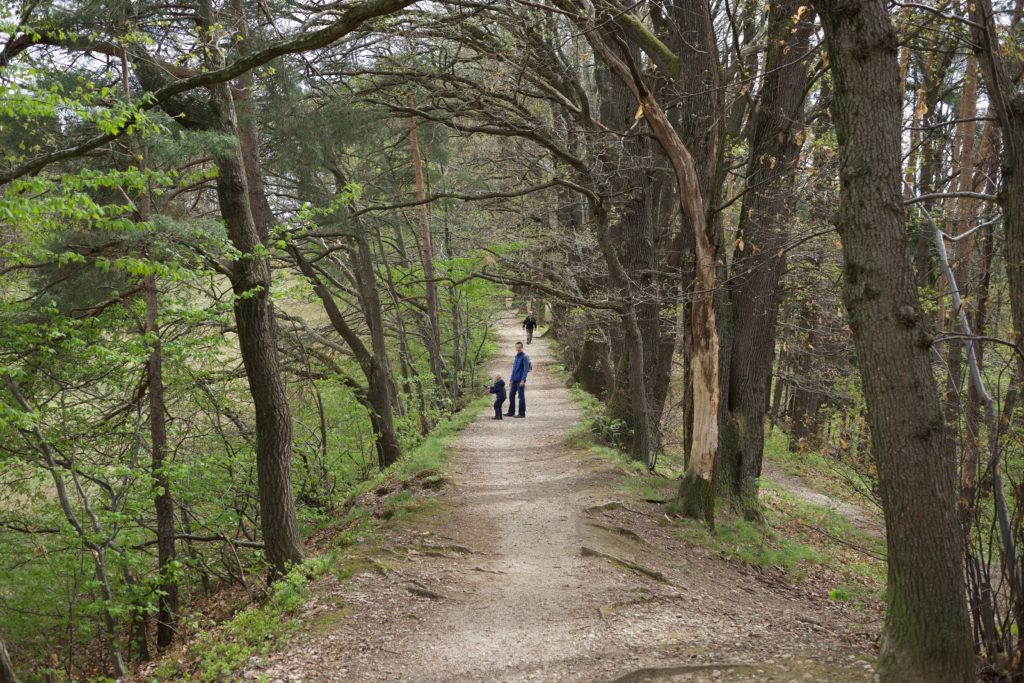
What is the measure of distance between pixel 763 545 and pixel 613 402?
458 cm

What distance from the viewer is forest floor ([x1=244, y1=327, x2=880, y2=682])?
220 inches

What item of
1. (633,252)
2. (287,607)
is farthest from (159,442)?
(633,252)

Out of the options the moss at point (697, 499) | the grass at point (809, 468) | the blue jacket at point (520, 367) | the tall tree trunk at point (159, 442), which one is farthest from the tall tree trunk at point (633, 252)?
the grass at point (809, 468)

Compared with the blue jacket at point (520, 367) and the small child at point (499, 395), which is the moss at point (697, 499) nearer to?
the blue jacket at point (520, 367)

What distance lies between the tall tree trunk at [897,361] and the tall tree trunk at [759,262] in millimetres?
4446

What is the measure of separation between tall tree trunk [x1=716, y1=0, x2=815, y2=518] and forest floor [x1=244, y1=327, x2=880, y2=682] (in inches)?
59.9

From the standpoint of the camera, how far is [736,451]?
10.2 metres

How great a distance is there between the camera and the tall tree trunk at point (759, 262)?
8.84 m

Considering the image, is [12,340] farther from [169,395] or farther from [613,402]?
[613,402]

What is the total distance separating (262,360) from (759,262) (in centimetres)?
600

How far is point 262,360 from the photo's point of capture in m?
7.99

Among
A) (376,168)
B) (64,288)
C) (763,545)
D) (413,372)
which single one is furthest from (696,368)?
(413,372)

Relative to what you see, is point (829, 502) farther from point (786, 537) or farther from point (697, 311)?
point (697, 311)

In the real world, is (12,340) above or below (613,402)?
above
